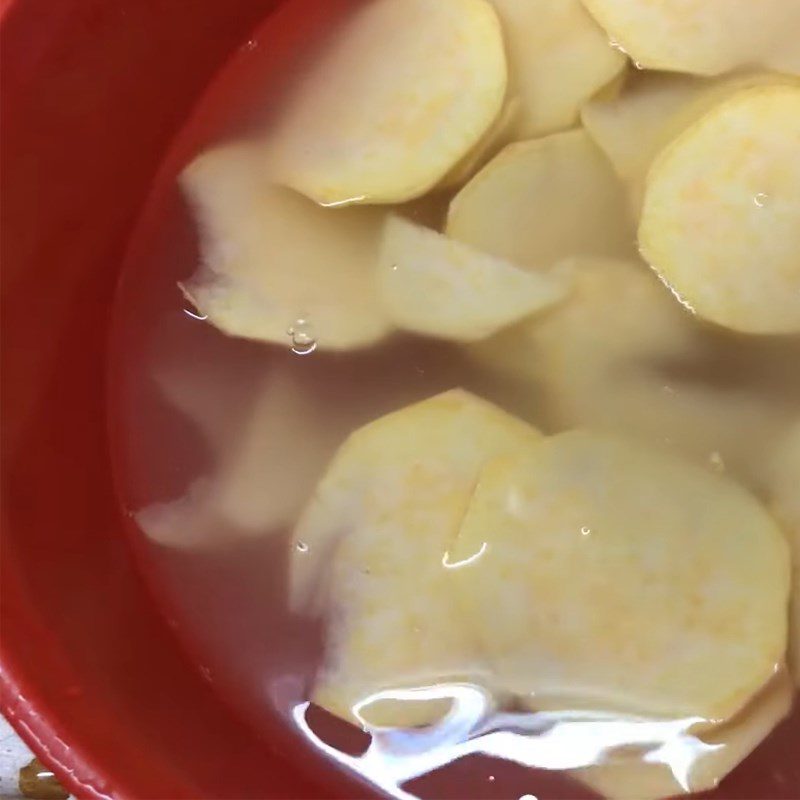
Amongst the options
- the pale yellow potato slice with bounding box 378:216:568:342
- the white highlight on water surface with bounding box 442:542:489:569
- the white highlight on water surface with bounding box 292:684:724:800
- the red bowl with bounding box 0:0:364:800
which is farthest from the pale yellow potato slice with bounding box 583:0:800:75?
the white highlight on water surface with bounding box 292:684:724:800

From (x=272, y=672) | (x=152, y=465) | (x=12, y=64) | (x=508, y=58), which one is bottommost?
(x=272, y=672)

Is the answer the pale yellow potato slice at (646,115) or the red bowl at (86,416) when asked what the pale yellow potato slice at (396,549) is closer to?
the red bowl at (86,416)


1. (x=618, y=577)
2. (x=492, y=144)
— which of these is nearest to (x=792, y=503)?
(x=618, y=577)

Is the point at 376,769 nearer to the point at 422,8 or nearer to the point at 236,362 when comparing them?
the point at 236,362

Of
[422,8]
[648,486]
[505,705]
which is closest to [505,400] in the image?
[648,486]

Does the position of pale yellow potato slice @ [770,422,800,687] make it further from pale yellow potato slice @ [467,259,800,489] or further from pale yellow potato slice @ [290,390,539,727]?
pale yellow potato slice @ [290,390,539,727]

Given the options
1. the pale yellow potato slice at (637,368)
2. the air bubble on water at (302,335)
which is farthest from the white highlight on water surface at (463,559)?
the air bubble on water at (302,335)

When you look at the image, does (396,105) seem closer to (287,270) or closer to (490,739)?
(287,270)
